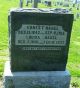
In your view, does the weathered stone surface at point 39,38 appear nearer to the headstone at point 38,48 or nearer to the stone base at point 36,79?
the headstone at point 38,48

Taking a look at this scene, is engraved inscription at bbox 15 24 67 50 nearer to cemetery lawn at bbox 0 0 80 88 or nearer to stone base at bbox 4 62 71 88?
stone base at bbox 4 62 71 88

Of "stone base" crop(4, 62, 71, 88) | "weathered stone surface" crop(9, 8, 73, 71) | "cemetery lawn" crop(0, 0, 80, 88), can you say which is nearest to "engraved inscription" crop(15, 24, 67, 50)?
"weathered stone surface" crop(9, 8, 73, 71)

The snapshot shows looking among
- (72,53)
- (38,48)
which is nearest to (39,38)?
(38,48)

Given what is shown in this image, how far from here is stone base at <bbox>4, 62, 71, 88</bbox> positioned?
239 inches

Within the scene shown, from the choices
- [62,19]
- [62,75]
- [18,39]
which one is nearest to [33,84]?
[62,75]

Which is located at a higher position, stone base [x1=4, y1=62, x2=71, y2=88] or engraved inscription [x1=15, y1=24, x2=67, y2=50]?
engraved inscription [x1=15, y1=24, x2=67, y2=50]

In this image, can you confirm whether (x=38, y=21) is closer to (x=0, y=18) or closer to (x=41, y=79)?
(x=41, y=79)

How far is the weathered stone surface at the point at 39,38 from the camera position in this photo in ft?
19.1

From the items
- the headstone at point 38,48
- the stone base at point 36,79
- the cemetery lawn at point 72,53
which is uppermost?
the headstone at point 38,48

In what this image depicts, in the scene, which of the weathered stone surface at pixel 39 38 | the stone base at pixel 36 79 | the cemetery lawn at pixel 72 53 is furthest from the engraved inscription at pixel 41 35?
the cemetery lawn at pixel 72 53

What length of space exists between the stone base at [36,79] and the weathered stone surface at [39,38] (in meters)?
0.12

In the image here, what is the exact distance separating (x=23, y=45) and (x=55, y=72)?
96 centimetres

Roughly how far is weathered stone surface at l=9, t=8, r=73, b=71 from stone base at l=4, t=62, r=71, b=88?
12 centimetres

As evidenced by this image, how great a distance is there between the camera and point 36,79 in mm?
6148
